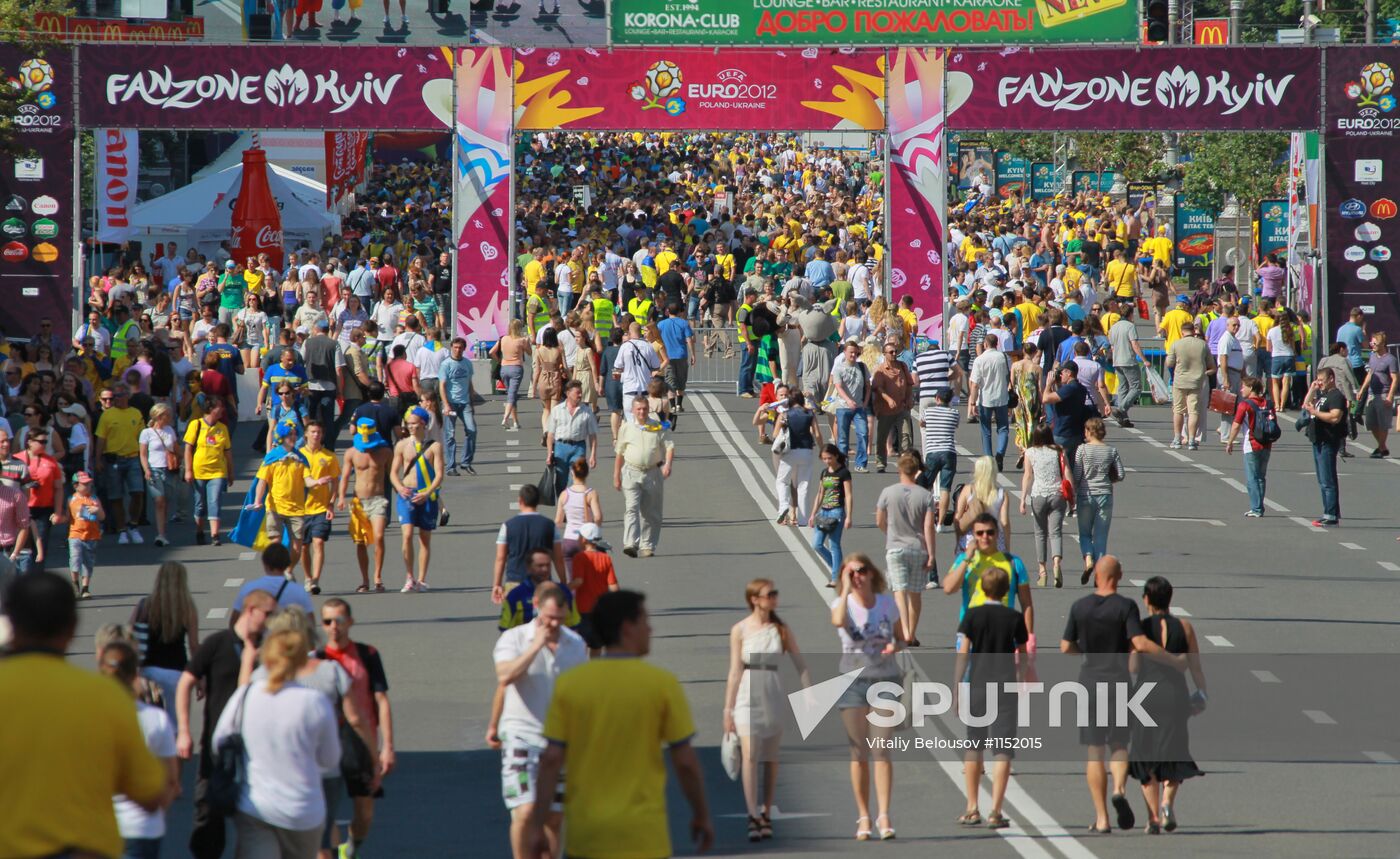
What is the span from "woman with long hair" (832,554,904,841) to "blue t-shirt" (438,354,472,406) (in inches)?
515

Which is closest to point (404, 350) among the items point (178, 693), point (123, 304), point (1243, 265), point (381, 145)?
point (123, 304)

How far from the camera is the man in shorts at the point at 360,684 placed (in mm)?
9188

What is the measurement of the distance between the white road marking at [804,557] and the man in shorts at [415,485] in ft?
11.0

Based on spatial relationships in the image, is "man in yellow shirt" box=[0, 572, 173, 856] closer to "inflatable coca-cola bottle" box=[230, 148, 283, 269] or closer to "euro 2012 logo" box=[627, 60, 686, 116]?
"euro 2012 logo" box=[627, 60, 686, 116]

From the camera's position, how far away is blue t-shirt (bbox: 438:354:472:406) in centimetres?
2330

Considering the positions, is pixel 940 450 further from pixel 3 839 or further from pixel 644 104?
pixel 3 839

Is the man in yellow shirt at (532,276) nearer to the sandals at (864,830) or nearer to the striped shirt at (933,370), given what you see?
the striped shirt at (933,370)

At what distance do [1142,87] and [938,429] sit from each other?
12535mm

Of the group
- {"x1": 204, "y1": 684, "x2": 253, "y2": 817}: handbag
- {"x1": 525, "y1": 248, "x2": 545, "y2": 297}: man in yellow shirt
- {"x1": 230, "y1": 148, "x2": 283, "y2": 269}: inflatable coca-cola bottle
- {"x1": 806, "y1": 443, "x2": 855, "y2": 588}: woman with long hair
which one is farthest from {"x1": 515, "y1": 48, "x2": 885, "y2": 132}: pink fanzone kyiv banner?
{"x1": 204, "y1": 684, "x2": 253, "y2": 817}: handbag

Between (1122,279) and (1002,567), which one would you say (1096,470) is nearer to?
(1002,567)

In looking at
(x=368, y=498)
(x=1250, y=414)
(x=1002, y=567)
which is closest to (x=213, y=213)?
(x=368, y=498)

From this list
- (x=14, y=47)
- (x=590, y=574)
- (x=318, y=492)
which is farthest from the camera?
(x=14, y=47)

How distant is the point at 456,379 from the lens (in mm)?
23312

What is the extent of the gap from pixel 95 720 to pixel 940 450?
547 inches
